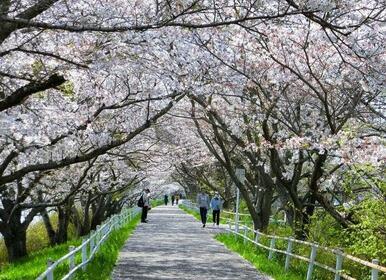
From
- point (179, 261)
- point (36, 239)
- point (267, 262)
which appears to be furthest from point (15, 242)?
point (36, 239)

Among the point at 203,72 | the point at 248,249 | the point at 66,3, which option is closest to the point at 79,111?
the point at 203,72

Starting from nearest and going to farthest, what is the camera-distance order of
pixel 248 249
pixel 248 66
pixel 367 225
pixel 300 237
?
pixel 367 225 < pixel 248 66 < pixel 300 237 < pixel 248 249

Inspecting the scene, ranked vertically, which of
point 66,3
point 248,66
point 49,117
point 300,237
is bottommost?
point 300,237

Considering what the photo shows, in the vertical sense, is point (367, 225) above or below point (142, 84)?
below

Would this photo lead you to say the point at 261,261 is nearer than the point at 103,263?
No

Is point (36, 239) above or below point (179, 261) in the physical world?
below

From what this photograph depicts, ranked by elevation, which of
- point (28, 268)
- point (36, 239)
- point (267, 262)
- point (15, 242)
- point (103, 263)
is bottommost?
point (36, 239)

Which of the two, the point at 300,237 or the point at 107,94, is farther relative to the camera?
the point at 300,237

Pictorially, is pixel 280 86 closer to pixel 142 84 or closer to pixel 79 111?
pixel 142 84

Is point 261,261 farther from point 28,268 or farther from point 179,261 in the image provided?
point 28,268

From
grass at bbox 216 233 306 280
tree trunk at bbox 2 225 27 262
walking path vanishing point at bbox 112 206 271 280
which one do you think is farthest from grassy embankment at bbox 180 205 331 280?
tree trunk at bbox 2 225 27 262

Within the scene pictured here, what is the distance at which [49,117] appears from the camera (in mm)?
12906

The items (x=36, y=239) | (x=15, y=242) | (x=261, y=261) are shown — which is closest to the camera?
(x=261, y=261)

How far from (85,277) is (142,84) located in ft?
15.6
